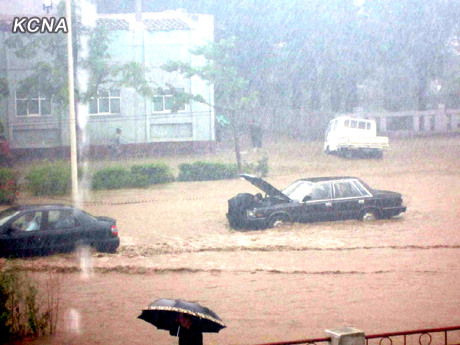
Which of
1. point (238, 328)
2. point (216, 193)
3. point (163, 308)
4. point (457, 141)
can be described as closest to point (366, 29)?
point (457, 141)

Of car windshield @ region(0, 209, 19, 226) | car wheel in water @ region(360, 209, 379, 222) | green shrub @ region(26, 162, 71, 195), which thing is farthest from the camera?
green shrub @ region(26, 162, 71, 195)

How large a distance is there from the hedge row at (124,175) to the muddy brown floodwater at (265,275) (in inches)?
159

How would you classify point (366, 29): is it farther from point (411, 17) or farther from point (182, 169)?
point (182, 169)

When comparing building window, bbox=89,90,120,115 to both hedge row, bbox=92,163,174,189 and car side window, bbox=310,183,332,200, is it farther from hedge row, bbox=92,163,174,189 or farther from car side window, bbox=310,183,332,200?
car side window, bbox=310,183,332,200

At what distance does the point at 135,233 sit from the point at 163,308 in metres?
11.9

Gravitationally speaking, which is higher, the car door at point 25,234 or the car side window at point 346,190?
the car side window at point 346,190

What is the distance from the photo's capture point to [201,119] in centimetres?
3741

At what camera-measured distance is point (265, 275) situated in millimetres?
10922

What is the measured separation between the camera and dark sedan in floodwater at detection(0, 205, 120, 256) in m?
11.5

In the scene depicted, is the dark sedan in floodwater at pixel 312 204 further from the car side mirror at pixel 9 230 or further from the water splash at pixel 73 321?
the water splash at pixel 73 321

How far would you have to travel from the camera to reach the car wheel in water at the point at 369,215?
50.9 feet

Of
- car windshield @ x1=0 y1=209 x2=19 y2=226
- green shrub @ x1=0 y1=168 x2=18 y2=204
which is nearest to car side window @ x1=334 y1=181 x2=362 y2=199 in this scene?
car windshield @ x1=0 y1=209 x2=19 y2=226

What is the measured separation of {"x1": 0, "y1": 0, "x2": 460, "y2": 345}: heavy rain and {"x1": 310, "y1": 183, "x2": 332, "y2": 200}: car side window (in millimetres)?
27

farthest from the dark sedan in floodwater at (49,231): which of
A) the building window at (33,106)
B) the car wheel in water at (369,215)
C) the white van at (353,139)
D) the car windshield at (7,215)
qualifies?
the building window at (33,106)
